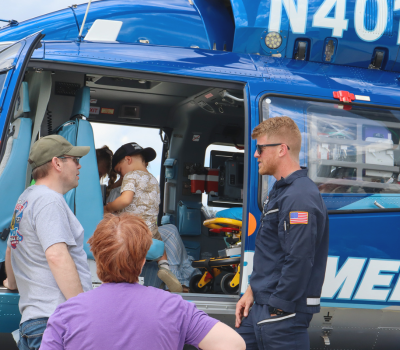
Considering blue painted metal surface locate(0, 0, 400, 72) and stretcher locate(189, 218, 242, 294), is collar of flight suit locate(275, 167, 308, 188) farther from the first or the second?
blue painted metal surface locate(0, 0, 400, 72)

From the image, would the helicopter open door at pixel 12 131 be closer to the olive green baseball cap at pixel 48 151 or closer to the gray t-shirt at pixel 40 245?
the olive green baseball cap at pixel 48 151

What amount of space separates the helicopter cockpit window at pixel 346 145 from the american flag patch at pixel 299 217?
108 centimetres

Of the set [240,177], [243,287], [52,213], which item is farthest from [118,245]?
[240,177]

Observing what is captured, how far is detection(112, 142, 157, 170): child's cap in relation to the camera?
3.94 meters

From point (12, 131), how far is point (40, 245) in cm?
121

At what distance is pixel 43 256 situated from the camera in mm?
2027

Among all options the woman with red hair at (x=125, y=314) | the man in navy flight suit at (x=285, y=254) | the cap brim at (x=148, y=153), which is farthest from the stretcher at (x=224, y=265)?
the woman with red hair at (x=125, y=314)

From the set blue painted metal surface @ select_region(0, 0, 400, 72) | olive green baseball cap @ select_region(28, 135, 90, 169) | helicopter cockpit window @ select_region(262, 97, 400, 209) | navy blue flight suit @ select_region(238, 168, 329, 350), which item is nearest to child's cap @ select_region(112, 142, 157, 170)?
blue painted metal surface @ select_region(0, 0, 400, 72)

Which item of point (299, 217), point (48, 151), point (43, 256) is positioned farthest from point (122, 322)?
point (48, 151)

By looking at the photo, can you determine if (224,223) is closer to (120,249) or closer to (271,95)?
(271,95)

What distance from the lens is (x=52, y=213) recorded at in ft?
6.56

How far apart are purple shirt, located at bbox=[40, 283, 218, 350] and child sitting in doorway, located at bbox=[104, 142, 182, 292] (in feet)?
7.00

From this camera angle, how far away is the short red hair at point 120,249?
137 centimetres

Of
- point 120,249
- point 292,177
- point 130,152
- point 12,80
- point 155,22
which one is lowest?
point 120,249
